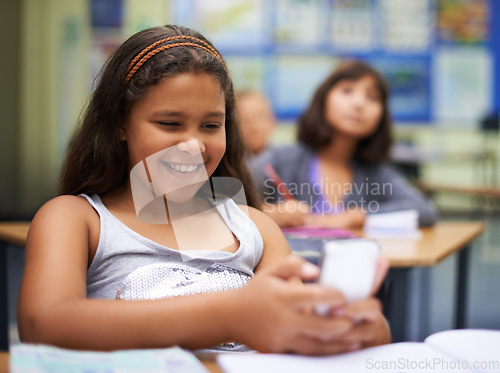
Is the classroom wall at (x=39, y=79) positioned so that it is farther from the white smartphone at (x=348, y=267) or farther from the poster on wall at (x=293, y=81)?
the white smartphone at (x=348, y=267)

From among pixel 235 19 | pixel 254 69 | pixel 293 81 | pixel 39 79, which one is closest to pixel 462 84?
pixel 293 81

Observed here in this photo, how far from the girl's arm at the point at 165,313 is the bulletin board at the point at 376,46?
498 centimetres

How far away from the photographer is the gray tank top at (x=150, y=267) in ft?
2.74

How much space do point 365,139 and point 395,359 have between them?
1727mm

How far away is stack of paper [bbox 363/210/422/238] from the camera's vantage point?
6.22 feet

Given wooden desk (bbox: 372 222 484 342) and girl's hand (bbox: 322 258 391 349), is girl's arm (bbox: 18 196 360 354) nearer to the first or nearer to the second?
girl's hand (bbox: 322 258 391 349)

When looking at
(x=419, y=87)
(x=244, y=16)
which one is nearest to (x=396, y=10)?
(x=419, y=87)

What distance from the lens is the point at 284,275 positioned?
567 mm

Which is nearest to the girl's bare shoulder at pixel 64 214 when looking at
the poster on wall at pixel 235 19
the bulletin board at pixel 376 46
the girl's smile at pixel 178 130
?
the girl's smile at pixel 178 130

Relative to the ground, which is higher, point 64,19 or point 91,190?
point 64,19

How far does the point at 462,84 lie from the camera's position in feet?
20.7

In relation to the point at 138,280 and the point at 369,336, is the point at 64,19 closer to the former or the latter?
the point at 138,280

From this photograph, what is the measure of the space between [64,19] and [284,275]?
458 centimetres

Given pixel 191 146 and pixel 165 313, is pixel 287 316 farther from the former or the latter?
pixel 191 146
